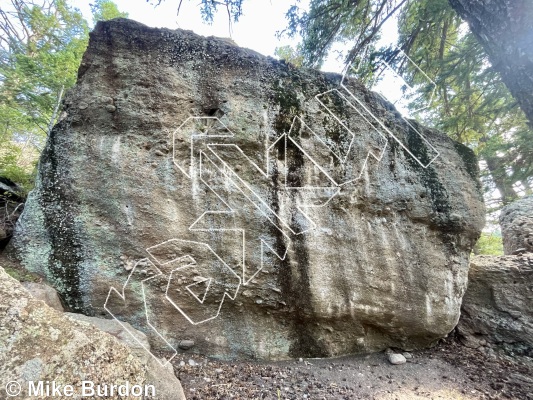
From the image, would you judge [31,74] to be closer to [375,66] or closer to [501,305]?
[375,66]

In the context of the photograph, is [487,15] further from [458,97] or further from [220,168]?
[220,168]

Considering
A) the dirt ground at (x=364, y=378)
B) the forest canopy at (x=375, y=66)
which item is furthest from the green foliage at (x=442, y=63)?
the dirt ground at (x=364, y=378)

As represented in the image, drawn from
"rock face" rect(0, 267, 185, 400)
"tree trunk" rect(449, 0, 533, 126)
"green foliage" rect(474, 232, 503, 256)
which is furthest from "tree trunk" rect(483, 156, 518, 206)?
"rock face" rect(0, 267, 185, 400)

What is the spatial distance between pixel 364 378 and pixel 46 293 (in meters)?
2.71

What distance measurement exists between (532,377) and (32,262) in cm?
459

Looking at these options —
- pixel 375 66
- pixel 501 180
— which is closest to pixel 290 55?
pixel 375 66

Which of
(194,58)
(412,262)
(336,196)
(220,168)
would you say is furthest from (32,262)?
(412,262)

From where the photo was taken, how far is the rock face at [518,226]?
11.7 feet

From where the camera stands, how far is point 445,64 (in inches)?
206

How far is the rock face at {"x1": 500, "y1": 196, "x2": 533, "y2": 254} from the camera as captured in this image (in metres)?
3.55

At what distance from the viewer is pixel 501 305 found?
3.09 m

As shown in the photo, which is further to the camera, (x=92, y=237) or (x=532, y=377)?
(x=532, y=377)

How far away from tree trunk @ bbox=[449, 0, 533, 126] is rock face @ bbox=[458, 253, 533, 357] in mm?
1852
